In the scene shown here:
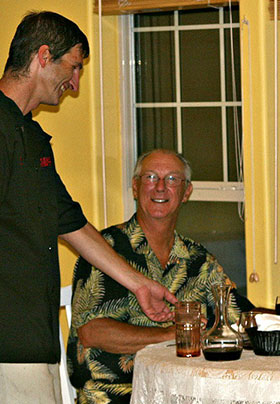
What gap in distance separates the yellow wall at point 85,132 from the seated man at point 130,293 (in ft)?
3.26

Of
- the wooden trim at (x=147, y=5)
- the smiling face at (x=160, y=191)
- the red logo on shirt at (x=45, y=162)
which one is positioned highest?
the wooden trim at (x=147, y=5)

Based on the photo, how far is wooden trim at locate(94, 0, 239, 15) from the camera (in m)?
3.56

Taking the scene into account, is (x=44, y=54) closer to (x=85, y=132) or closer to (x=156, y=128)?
(x=85, y=132)

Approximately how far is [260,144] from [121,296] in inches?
45.9

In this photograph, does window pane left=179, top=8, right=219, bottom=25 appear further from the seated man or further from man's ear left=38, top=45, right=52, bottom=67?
man's ear left=38, top=45, right=52, bottom=67

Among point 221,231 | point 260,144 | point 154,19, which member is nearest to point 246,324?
point 260,144

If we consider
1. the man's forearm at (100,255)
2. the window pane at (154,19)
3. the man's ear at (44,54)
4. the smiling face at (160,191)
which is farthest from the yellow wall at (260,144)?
the man's ear at (44,54)

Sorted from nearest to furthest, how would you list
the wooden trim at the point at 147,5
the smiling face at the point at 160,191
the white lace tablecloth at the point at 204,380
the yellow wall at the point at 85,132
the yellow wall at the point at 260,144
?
the white lace tablecloth at the point at 204,380, the smiling face at the point at 160,191, the yellow wall at the point at 260,144, the wooden trim at the point at 147,5, the yellow wall at the point at 85,132

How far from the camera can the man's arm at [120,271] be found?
7.70ft

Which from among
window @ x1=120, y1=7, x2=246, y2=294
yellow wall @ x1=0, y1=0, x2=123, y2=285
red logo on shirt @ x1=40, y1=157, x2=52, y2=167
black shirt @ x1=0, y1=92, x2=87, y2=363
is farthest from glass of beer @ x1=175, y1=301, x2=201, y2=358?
yellow wall @ x1=0, y1=0, x2=123, y2=285

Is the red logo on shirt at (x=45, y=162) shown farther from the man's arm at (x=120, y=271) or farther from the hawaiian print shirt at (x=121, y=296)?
the hawaiian print shirt at (x=121, y=296)

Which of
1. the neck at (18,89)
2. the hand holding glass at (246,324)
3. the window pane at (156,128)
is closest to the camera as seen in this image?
the neck at (18,89)

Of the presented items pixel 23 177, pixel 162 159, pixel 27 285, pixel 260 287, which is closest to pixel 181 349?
pixel 27 285

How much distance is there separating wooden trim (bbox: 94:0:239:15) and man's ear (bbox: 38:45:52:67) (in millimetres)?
1591
